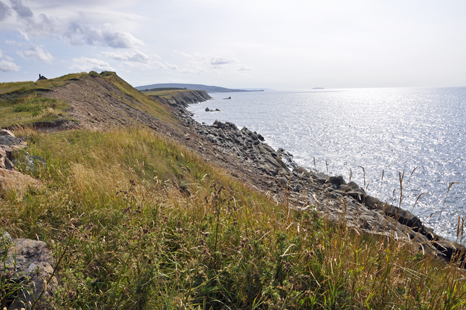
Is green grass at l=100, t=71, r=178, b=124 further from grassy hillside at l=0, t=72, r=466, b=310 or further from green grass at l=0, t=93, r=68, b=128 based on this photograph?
grassy hillside at l=0, t=72, r=466, b=310

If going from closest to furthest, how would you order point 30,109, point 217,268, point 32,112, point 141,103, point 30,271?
1. point 30,271
2. point 217,268
3. point 32,112
4. point 30,109
5. point 141,103

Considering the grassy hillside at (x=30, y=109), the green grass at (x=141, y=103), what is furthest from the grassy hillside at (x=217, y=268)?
the green grass at (x=141, y=103)

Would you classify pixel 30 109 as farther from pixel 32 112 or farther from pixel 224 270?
pixel 224 270

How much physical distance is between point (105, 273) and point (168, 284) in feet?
2.81

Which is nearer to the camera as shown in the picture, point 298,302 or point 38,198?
point 298,302

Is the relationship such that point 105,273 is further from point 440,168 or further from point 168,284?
point 440,168

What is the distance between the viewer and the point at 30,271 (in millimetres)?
2605

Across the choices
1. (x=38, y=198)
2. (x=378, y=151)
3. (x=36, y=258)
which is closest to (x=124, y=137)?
(x=38, y=198)

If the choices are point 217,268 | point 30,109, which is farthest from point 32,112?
point 217,268

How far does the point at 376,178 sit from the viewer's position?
28.0m

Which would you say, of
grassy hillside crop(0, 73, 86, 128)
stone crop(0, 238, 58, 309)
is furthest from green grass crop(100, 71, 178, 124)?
stone crop(0, 238, 58, 309)

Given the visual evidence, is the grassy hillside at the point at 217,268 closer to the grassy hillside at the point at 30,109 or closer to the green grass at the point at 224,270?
the green grass at the point at 224,270

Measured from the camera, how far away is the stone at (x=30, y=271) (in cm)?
242

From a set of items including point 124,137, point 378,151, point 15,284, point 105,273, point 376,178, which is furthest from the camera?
point 378,151
